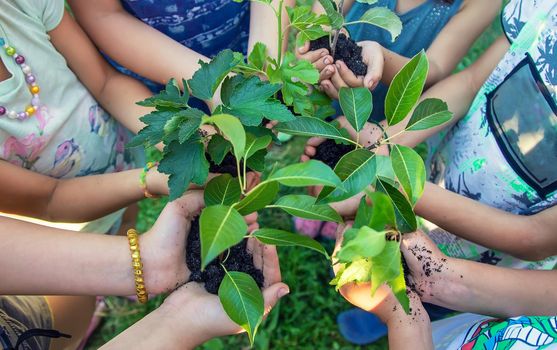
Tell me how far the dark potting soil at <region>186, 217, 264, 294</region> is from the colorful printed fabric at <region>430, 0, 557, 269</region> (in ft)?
2.10

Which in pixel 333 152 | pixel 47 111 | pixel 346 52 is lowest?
pixel 333 152

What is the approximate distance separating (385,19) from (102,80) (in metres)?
0.74

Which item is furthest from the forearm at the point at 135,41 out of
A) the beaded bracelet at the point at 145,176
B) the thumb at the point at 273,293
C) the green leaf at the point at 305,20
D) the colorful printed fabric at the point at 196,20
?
the thumb at the point at 273,293

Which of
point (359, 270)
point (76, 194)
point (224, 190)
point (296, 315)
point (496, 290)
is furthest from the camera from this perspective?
point (296, 315)

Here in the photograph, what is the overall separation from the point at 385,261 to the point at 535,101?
27.7 inches

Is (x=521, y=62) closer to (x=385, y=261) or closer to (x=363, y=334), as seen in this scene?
Result: (x=385, y=261)

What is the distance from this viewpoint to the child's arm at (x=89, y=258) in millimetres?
896

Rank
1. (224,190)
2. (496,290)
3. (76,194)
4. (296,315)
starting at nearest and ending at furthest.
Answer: (224,190), (496,290), (76,194), (296,315)

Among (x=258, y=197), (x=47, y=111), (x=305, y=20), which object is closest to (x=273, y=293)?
(x=258, y=197)

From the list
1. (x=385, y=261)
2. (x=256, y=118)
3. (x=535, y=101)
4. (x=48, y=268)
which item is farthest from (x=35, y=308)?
(x=535, y=101)

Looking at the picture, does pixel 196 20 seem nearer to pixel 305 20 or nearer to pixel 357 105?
pixel 305 20

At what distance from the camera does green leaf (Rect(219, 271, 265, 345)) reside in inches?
28.3

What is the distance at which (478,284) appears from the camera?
1035 millimetres

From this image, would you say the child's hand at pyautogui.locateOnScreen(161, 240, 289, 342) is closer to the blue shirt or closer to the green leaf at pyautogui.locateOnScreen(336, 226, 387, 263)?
the green leaf at pyautogui.locateOnScreen(336, 226, 387, 263)
